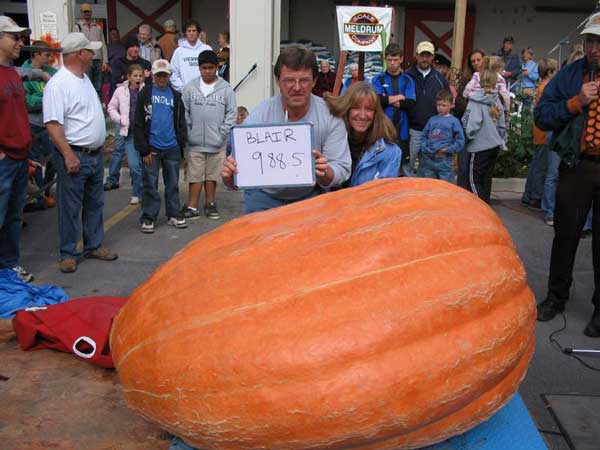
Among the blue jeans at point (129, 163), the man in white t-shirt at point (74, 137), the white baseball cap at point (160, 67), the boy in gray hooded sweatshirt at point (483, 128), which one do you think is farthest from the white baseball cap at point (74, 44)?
the boy in gray hooded sweatshirt at point (483, 128)

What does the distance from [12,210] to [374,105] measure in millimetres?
3292

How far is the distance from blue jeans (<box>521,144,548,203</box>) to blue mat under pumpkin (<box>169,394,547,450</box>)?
6155 mm

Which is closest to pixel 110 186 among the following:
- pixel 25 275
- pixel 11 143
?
pixel 25 275

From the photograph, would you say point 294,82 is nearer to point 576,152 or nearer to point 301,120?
point 301,120

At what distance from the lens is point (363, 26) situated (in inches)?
327

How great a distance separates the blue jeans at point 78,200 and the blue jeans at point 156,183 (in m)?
1.02

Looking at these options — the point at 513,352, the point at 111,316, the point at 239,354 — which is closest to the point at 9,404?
the point at 111,316

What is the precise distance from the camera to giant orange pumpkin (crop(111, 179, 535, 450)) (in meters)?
1.82

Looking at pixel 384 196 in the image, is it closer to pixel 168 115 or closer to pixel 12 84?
pixel 12 84

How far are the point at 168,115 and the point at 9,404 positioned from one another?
505cm

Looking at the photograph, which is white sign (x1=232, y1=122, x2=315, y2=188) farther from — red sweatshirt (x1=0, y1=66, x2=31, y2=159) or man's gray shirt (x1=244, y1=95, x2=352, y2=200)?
red sweatshirt (x1=0, y1=66, x2=31, y2=159)

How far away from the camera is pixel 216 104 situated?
6.99m

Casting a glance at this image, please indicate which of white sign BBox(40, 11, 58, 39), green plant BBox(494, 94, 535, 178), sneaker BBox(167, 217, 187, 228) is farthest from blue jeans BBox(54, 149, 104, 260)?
green plant BBox(494, 94, 535, 178)

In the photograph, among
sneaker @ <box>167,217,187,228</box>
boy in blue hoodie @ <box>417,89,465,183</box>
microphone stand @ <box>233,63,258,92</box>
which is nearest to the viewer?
sneaker @ <box>167,217,187,228</box>
